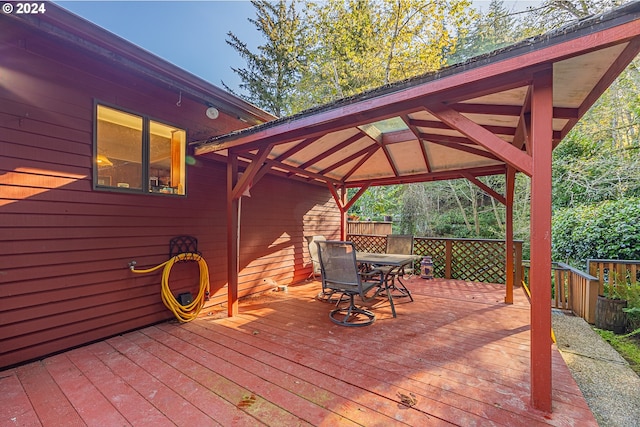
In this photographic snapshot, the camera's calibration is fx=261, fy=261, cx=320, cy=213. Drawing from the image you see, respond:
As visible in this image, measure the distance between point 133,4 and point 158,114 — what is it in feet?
14.8

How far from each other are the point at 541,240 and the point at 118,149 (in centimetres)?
417

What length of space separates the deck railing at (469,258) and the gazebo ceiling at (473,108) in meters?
2.05

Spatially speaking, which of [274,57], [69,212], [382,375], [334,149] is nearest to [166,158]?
[69,212]

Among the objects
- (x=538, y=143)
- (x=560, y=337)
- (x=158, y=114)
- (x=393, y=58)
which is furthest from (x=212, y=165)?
(x=393, y=58)

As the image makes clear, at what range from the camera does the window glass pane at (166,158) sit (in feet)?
11.0

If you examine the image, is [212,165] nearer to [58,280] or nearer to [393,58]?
[58,280]

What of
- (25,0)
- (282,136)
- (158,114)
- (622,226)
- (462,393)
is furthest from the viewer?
(622,226)

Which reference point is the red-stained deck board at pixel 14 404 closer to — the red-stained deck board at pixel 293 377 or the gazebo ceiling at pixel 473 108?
the red-stained deck board at pixel 293 377

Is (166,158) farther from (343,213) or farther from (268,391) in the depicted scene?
(343,213)

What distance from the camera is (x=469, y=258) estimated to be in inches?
243

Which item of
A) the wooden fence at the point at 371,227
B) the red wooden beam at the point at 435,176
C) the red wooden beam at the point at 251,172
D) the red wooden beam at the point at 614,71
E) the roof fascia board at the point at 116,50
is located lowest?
the wooden fence at the point at 371,227

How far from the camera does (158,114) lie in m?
3.38

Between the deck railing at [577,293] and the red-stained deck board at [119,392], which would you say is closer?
the red-stained deck board at [119,392]

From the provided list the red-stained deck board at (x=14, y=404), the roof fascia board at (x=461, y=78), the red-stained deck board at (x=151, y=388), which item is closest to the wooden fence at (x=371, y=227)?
the roof fascia board at (x=461, y=78)
